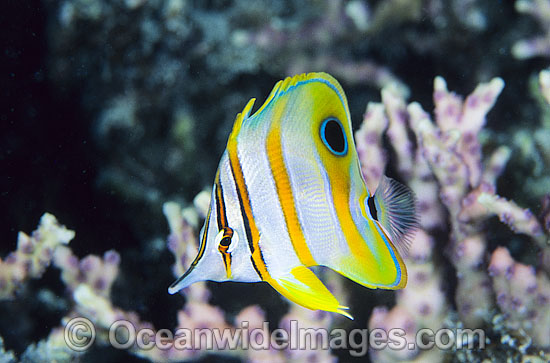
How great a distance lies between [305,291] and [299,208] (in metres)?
0.18

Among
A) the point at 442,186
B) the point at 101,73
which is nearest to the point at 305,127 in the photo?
the point at 442,186

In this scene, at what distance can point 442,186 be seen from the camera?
1.52m

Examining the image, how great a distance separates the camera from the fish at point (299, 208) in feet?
2.81

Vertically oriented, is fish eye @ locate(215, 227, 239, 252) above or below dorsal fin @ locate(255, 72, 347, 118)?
below

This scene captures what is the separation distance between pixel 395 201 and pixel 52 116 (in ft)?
7.80

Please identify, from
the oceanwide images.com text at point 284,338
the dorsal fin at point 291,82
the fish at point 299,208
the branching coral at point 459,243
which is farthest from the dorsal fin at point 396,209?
the oceanwide images.com text at point 284,338

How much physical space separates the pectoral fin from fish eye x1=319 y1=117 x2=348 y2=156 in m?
0.28

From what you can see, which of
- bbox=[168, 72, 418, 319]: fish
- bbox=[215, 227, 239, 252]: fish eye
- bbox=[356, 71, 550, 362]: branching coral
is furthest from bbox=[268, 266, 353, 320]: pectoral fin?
bbox=[356, 71, 550, 362]: branching coral

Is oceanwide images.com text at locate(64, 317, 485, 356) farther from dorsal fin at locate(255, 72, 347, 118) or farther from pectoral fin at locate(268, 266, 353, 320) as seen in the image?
dorsal fin at locate(255, 72, 347, 118)

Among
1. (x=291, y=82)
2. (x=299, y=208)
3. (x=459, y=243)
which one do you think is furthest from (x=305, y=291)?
(x=459, y=243)

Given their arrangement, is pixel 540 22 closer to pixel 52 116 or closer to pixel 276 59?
pixel 276 59

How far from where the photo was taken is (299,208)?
0.87m

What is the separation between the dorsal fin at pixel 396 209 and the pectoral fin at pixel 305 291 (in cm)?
21

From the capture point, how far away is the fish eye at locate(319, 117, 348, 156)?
91cm
